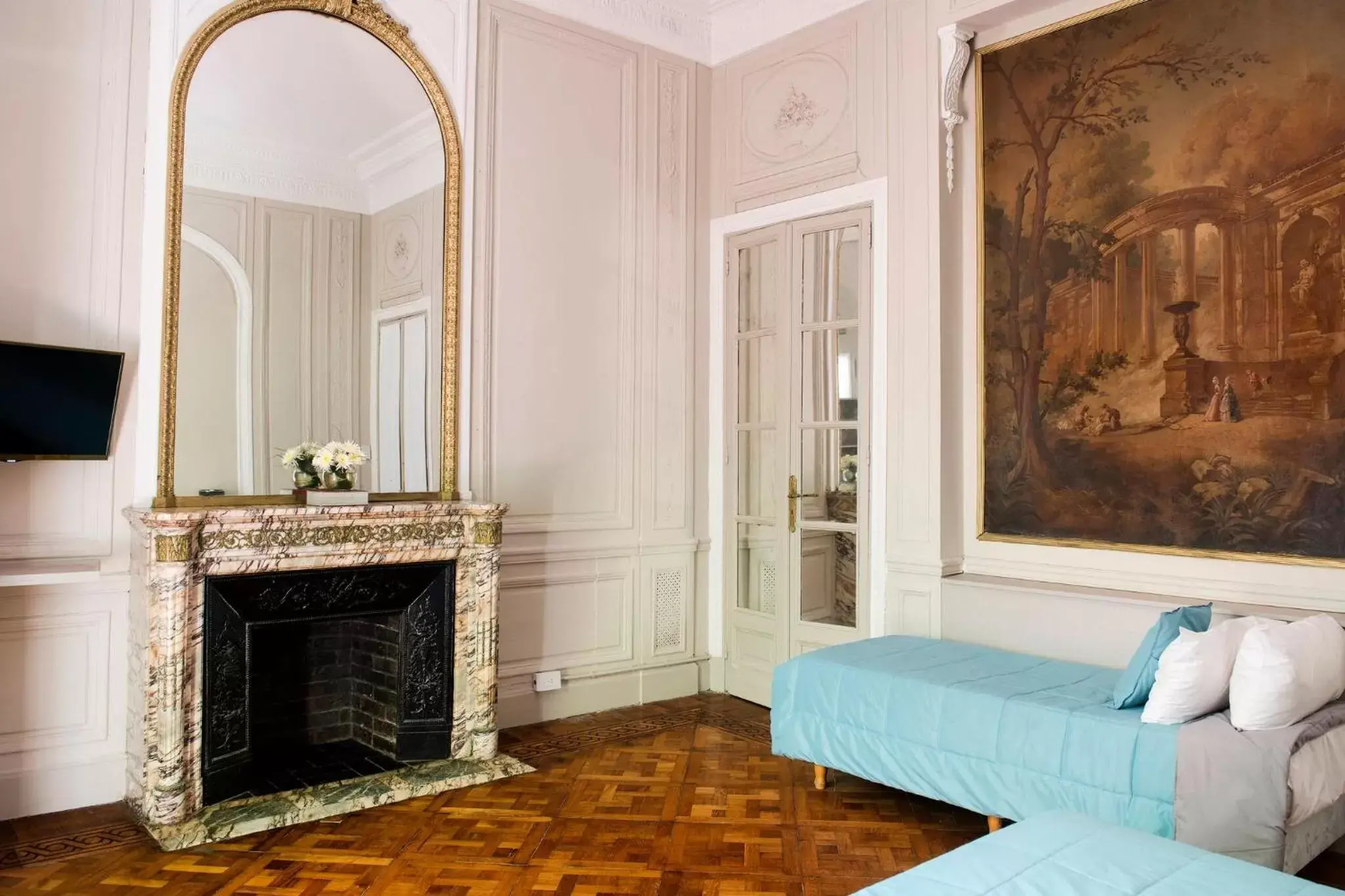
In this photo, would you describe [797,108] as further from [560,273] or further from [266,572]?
[266,572]

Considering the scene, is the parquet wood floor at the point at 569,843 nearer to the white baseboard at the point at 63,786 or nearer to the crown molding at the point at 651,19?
the white baseboard at the point at 63,786

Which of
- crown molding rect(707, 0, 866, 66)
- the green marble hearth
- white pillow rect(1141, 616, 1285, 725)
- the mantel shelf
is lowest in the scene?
the green marble hearth

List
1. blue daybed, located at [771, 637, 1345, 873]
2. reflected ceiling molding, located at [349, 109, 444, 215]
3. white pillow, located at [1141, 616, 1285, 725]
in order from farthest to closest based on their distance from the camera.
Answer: reflected ceiling molding, located at [349, 109, 444, 215]
white pillow, located at [1141, 616, 1285, 725]
blue daybed, located at [771, 637, 1345, 873]

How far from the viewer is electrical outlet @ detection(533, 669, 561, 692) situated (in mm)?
4887

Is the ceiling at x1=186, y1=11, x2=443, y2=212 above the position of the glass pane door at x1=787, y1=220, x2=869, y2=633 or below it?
above

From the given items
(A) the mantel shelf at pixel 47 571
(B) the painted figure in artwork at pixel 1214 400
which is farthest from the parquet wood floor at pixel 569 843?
(B) the painted figure in artwork at pixel 1214 400

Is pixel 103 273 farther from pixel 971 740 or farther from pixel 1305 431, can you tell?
pixel 1305 431

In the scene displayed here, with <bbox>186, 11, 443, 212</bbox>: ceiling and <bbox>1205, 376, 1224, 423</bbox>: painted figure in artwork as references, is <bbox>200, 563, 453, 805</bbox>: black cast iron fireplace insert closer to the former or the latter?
<bbox>186, 11, 443, 212</bbox>: ceiling

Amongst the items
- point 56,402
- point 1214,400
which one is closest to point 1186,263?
point 1214,400

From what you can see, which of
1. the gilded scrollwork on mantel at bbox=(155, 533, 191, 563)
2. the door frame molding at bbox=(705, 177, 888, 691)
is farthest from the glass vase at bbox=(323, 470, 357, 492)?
the door frame molding at bbox=(705, 177, 888, 691)

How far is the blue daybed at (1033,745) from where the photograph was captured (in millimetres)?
2736

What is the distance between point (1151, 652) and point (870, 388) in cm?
200

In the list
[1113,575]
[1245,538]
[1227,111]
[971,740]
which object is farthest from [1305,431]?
[971,740]

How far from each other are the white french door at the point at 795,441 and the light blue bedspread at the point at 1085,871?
2633mm
